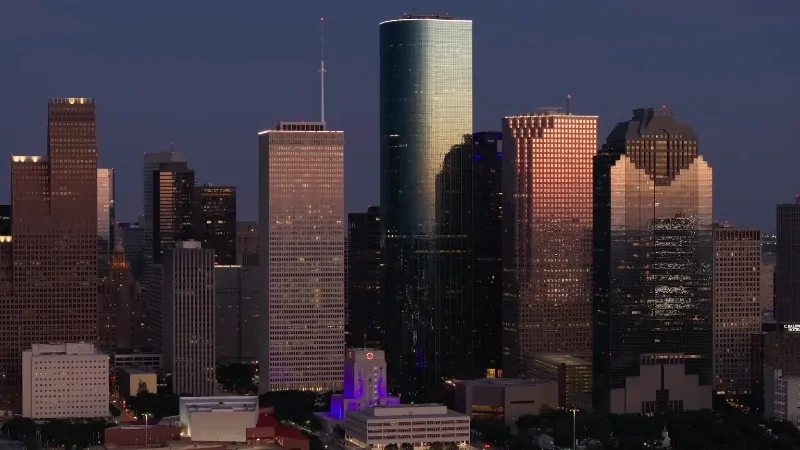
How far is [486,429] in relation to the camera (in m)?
160

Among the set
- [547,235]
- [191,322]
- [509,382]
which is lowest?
[509,382]

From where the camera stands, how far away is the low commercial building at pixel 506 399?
167 m

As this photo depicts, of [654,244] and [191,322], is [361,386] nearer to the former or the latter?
[191,322]

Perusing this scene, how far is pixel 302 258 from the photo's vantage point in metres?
188

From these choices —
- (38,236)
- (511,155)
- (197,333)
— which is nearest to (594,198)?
(511,155)

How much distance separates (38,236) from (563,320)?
161 feet

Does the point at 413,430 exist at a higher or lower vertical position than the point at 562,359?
lower

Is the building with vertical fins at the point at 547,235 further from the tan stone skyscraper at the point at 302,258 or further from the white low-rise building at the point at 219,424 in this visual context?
the white low-rise building at the point at 219,424

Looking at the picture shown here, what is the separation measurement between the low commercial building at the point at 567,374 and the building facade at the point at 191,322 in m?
30.7

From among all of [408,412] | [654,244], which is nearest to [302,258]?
[654,244]

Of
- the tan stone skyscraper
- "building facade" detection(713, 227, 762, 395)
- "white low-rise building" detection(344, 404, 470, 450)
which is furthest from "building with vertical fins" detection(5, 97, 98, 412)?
"building facade" detection(713, 227, 762, 395)

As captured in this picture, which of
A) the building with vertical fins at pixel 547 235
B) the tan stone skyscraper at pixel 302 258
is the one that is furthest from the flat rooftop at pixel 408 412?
the building with vertical fins at pixel 547 235

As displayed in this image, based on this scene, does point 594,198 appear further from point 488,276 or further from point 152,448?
point 152,448

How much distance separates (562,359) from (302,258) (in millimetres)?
26693
